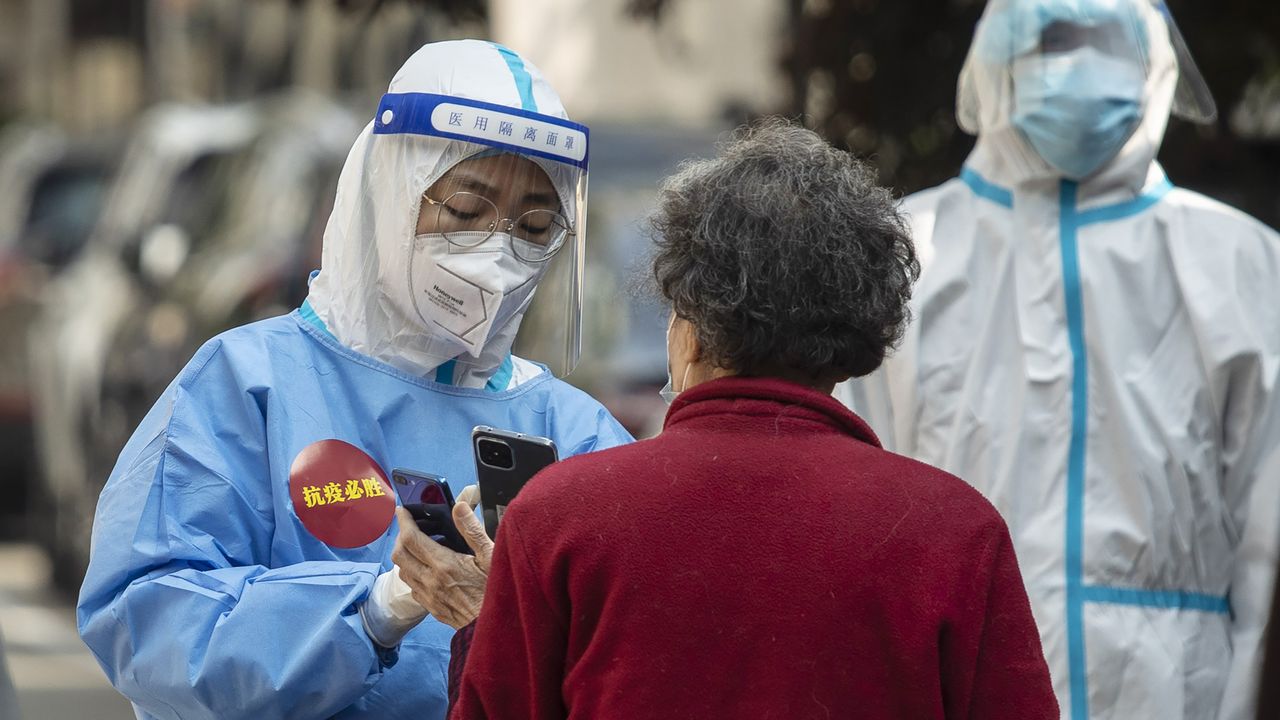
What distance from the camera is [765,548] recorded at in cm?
222

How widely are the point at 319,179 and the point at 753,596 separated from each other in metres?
7.04

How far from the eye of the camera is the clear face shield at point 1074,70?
406 centimetres

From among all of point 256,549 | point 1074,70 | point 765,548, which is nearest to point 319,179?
point 1074,70

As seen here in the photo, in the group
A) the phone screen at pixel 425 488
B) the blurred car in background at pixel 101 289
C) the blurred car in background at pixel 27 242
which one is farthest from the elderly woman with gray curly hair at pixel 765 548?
the blurred car in background at pixel 27 242

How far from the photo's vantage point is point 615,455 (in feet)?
7.52

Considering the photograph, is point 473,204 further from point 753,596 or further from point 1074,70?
point 1074,70

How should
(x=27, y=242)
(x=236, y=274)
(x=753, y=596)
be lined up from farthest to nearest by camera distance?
(x=27, y=242), (x=236, y=274), (x=753, y=596)

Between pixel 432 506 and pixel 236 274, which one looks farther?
pixel 236 274

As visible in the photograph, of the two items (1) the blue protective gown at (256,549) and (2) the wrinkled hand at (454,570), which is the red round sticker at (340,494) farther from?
(2) the wrinkled hand at (454,570)

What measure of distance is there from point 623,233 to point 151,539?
493 centimetres

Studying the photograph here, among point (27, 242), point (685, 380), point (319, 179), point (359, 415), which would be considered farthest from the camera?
point (27, 242)

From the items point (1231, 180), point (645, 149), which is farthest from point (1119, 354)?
point (645, 149)

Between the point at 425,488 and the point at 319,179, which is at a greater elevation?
the point at 425,488

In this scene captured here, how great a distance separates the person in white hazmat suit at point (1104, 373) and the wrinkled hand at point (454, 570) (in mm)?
1578
